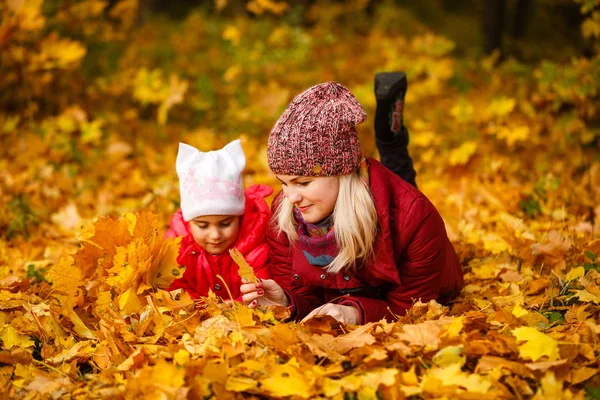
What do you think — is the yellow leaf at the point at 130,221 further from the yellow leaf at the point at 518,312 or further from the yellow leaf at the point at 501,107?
the yellow leaf at the point at 501,107

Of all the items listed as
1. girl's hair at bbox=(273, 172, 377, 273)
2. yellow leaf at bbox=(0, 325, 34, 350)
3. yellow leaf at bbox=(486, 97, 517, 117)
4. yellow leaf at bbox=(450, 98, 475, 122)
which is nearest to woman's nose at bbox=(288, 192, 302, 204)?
girl's hair at bbox=(273, 172, 377, 273)

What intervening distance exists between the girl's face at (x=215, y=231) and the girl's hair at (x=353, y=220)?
564 mm

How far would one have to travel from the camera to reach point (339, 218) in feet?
8.48

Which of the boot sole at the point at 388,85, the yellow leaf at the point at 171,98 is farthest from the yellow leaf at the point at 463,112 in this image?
the yellow leaf at the point at 171,98

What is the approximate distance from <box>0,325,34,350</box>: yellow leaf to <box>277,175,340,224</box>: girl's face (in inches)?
46.4

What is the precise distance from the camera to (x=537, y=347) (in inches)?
83.4

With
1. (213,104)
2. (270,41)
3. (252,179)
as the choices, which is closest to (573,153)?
(252,179)

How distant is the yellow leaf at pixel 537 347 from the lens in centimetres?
211

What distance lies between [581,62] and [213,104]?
3.34 metres

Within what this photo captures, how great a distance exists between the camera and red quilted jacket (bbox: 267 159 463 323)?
8.64 ft

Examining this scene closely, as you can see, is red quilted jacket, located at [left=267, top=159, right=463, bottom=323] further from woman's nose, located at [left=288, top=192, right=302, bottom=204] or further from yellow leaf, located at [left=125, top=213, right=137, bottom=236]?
yellow leaf, located at [left=125, top=213, right=137, bottom=236]

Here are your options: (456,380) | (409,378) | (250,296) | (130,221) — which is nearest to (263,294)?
(250,296)

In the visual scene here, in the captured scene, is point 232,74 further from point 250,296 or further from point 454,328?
point 454,328

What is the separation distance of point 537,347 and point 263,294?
3.49 feet
